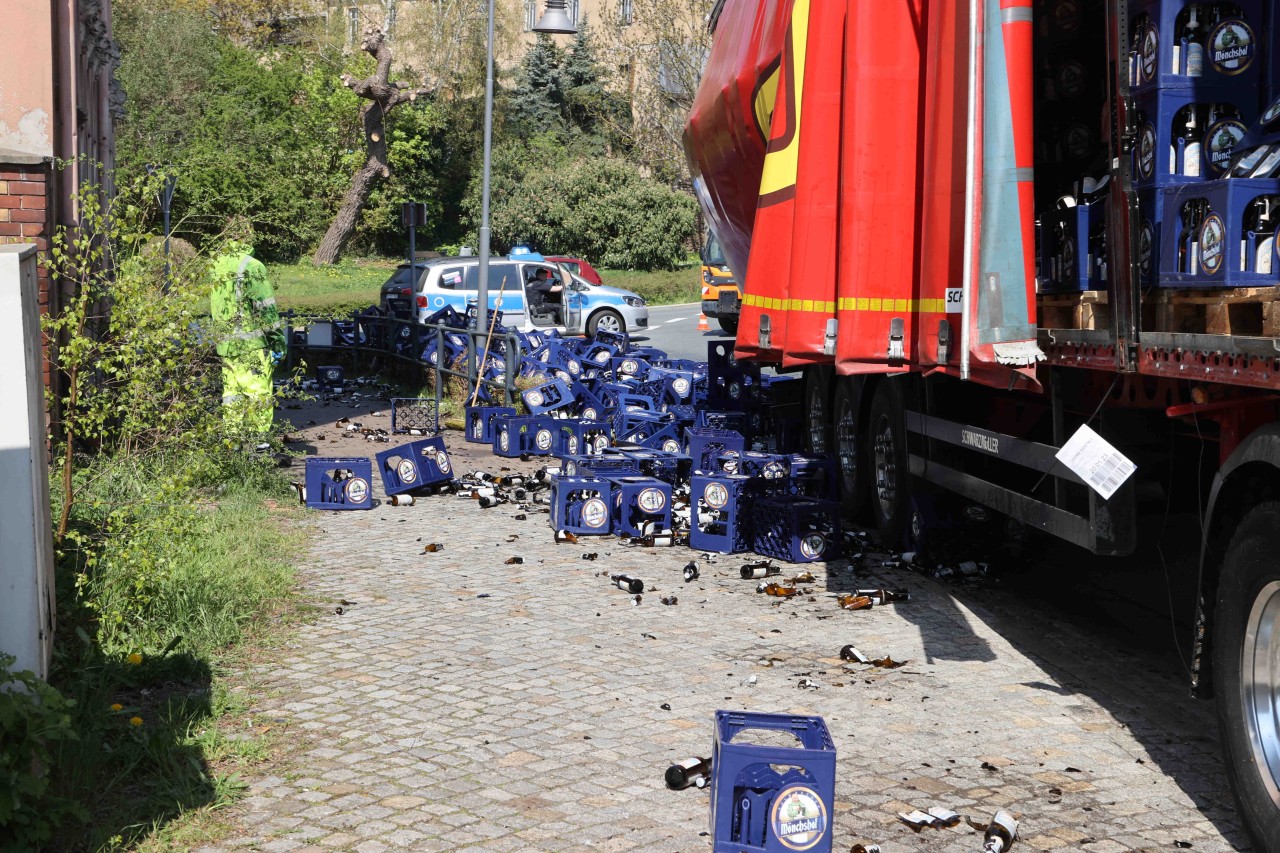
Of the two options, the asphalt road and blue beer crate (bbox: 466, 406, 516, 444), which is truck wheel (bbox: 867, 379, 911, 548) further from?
the asphalt road

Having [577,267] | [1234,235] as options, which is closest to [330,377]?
[577,267]

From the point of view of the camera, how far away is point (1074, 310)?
18.0 feet

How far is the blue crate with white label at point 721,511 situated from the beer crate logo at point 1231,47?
16.4 ft

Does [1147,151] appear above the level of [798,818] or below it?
above

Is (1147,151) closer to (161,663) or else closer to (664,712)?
(664,712)

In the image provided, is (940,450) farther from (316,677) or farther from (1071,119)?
(316,677)

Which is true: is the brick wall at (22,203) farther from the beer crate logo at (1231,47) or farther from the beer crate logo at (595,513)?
the beer crate logo at (1231,47)

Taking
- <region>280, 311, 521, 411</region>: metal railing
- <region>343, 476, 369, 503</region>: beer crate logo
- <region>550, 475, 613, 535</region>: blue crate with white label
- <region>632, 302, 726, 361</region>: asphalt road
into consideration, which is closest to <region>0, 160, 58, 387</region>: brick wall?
<region>280, 311, 521, 411</region>: metal railing

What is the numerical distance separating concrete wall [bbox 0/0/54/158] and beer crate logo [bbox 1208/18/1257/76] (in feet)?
28.5

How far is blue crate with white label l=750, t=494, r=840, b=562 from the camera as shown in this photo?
344 inches

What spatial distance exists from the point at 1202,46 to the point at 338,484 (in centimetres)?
747

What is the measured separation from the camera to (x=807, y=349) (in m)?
6.22

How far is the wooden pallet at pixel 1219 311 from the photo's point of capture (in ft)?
12.8

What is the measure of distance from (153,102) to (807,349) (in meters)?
44.6
